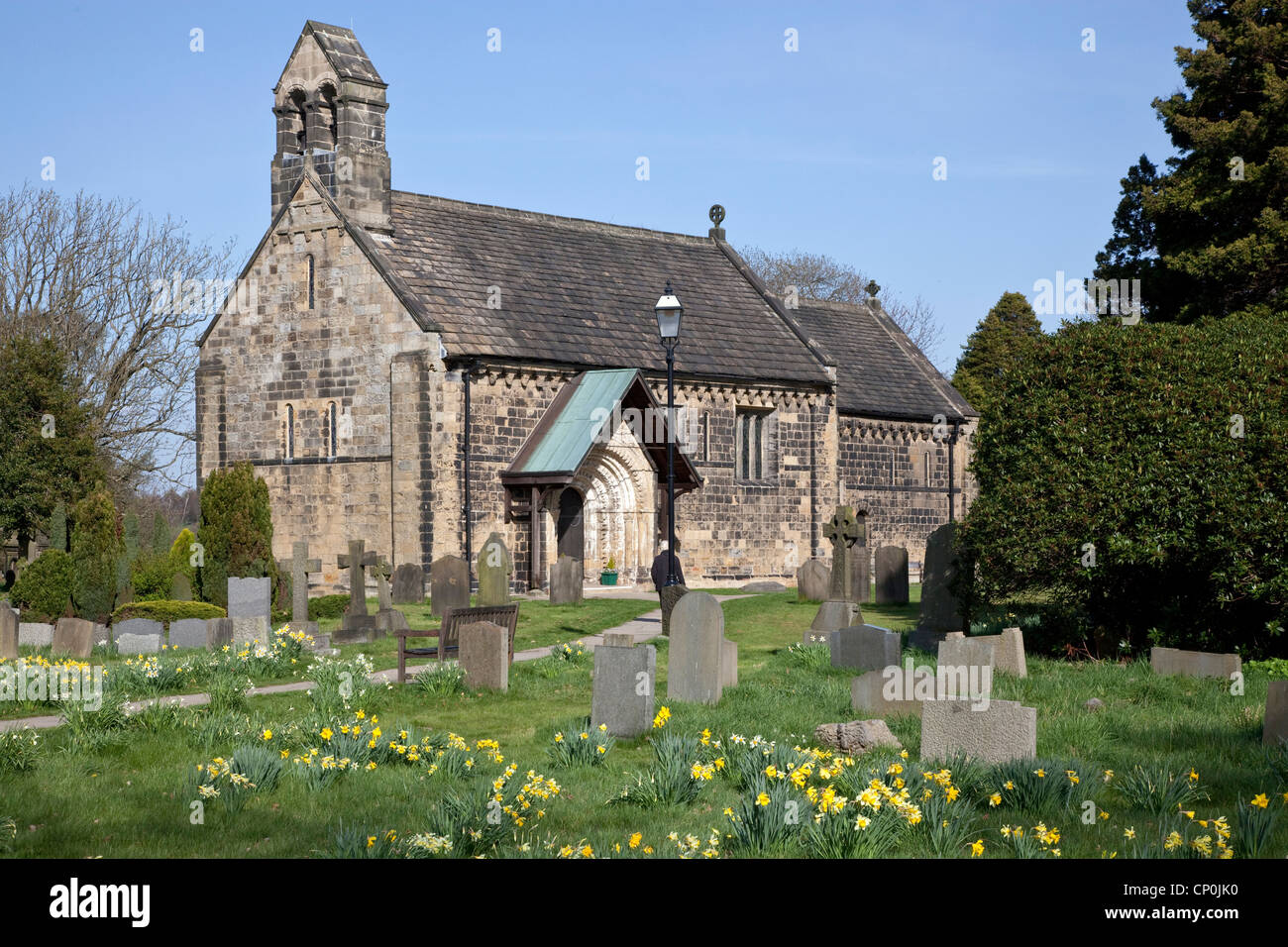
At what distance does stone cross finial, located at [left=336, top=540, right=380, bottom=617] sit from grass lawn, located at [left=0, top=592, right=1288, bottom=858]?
7.53 meters

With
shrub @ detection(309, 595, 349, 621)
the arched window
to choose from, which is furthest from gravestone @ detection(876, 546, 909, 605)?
the arched window

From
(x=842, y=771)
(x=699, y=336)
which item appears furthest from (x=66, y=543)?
(x=842, y=771)

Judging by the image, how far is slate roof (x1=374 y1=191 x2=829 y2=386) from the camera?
1184 inches

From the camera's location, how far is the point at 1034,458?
50.0ft

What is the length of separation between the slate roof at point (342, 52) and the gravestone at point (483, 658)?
19.3 metres

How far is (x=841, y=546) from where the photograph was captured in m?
23.2

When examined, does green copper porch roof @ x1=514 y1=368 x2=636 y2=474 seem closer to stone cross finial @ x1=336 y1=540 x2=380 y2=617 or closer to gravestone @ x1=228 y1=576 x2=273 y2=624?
stone cross finial @ x1=336 y1=540 x2=380 y2=617

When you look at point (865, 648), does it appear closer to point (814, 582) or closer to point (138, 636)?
point (138, 636)

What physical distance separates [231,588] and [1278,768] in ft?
44.5

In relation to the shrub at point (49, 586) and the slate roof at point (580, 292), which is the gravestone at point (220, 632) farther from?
the slate roof at point (580, 292)

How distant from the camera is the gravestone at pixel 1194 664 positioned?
42.3ft

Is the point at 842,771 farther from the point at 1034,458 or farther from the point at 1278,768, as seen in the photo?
the point at 1034,458

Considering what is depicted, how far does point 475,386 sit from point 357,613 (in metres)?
9.40

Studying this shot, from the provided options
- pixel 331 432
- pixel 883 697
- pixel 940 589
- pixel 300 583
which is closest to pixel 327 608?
pixel 300 583
